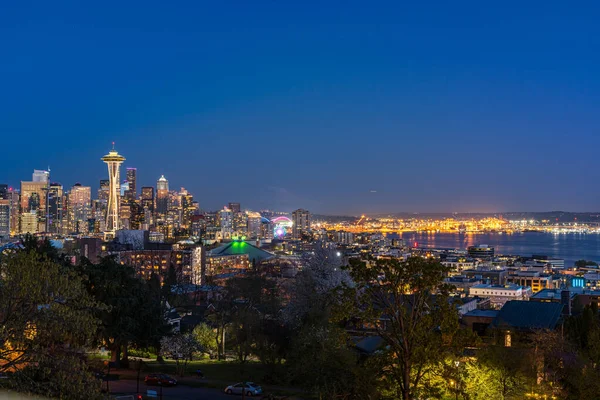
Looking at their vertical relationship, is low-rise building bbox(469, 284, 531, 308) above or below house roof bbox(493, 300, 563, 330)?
below

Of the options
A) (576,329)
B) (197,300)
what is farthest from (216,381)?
(197,300)

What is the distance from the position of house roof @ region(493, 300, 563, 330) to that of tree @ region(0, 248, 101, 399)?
14.7 metres

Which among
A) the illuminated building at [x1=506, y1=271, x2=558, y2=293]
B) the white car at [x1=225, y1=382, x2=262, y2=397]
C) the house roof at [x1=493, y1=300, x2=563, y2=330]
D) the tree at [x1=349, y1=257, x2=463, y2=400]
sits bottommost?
the illuminated building at [x1=506, y1=271, x2=558, y2=293]

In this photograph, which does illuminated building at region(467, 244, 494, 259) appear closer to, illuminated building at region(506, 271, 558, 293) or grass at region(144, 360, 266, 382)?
illuminated building at region(506, 271, 558, 293)

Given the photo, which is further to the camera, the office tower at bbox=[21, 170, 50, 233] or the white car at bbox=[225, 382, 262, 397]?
the office tower at bbox=[21, 170, 50, 233]

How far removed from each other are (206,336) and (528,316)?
1150cm

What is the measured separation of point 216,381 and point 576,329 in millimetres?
10442

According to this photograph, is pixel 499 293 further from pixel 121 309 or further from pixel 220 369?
pixel 121 309

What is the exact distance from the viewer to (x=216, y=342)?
23.4m

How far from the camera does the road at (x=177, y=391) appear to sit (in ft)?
51.8

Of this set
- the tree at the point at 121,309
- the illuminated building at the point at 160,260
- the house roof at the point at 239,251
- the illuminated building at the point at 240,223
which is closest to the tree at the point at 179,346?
the tree at the point at 121,309

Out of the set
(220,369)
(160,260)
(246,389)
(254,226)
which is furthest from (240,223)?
(246,389)

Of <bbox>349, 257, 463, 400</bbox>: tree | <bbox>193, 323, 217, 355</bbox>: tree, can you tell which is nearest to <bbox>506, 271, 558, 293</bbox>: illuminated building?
A: <bbox>193, 323, 217, 355</bbox>: tree

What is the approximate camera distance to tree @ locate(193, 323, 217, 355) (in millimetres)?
23344
